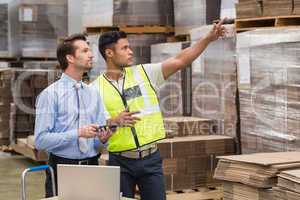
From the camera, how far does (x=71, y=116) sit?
153 inches

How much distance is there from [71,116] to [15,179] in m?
4.57

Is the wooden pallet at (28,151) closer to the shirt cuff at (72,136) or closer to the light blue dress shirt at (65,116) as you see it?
the light blue dress shirt at (65,116)

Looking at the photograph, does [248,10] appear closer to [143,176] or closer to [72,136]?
[143,176]

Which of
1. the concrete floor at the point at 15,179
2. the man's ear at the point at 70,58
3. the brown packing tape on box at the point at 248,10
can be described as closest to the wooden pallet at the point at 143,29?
the brown packing tape on box at the point at 248,10

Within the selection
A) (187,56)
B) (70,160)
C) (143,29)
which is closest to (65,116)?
(70,160)

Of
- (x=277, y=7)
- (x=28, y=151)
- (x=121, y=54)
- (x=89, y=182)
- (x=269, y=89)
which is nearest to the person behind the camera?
(x=89, y=182)

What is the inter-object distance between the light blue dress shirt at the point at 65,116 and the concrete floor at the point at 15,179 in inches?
130

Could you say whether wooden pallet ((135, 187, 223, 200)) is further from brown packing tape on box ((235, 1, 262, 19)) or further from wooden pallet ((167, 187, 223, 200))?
brown packing tape on box ((235, 1, 262, 19))

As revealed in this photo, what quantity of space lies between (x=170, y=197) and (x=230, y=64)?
143 centimetres

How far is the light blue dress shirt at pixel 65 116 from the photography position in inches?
149

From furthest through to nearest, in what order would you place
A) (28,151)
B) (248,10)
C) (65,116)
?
(28,151) < (248,10) < (65,116)

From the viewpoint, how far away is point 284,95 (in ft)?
16.5

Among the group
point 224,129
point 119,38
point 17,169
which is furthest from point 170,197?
point 17,169

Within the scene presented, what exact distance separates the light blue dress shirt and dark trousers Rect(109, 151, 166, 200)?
24cm
